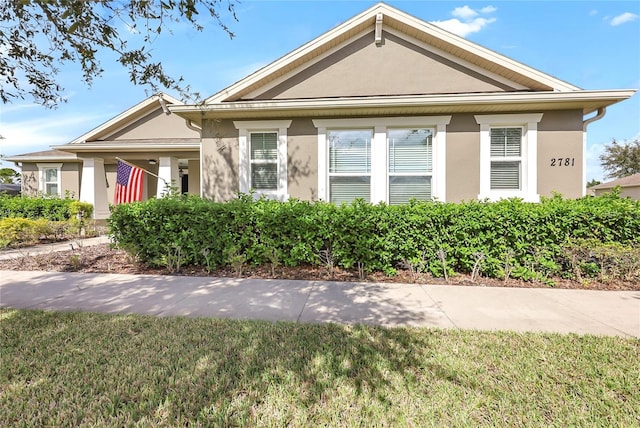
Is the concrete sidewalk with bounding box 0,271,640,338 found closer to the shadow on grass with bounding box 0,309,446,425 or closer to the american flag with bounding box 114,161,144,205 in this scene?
the shadow on grass with bounding box 0,309,446,425

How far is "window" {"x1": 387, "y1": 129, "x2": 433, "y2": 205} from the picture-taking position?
716 cm

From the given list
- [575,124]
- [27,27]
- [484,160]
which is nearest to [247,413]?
[27,27]

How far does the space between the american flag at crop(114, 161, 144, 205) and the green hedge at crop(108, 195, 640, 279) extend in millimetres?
4155

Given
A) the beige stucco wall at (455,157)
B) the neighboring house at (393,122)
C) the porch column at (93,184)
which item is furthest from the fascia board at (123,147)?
the beige stucco wall at (455,157)

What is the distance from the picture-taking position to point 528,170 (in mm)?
6781

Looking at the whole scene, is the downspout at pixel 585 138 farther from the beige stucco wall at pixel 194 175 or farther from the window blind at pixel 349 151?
the beige stucco wall at pixel 194 175

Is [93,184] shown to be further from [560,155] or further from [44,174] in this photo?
[560,155]

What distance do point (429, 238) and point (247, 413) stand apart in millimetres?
4350

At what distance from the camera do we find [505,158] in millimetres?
6980

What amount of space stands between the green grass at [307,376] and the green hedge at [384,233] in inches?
90.5

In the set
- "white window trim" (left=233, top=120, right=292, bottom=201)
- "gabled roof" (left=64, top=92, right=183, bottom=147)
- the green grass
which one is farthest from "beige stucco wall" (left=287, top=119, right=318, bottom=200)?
"gabled roof" (left=64, top=92, right=183, bottom=147)

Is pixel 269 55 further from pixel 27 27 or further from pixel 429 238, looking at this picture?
pixel 429 238

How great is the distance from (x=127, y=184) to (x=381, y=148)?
835 centimetres

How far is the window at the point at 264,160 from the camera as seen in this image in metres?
7.59
